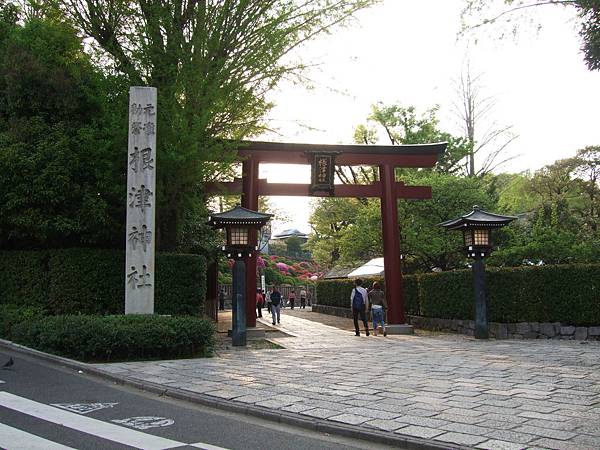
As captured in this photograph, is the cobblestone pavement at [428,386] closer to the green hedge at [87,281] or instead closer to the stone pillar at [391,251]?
the green hedge at [87,281]

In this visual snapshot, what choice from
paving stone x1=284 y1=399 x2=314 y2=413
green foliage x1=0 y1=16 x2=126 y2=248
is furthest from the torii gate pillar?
paving stone x1=284 y1=399 x2=314 y2=413

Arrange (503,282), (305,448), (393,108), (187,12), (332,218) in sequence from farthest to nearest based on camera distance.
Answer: (332,218) → (393,108) → (503,282) → (187,12) → (305,448)

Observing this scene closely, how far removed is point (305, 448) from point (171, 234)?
34.9ft

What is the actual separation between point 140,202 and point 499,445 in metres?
9.44

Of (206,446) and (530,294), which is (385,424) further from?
(530,294)

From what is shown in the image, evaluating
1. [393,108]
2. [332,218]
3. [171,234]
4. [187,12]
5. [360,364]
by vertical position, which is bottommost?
[360,364]

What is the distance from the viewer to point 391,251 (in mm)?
17719

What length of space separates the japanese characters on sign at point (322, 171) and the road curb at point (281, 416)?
31.9 ft

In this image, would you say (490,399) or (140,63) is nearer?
A: (490,399)

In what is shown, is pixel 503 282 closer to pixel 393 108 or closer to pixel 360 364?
pixel 360 364

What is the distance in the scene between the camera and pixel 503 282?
15.2 m

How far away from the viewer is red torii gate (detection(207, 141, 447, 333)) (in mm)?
16547

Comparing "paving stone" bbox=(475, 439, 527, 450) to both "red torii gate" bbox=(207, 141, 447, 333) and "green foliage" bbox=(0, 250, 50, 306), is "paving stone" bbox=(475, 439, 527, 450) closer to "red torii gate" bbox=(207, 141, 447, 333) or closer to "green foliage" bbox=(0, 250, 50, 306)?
"green foliage" bbox=(0, 250, 50, 306)

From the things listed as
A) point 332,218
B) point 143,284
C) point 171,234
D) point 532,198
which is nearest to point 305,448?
point 143,284
